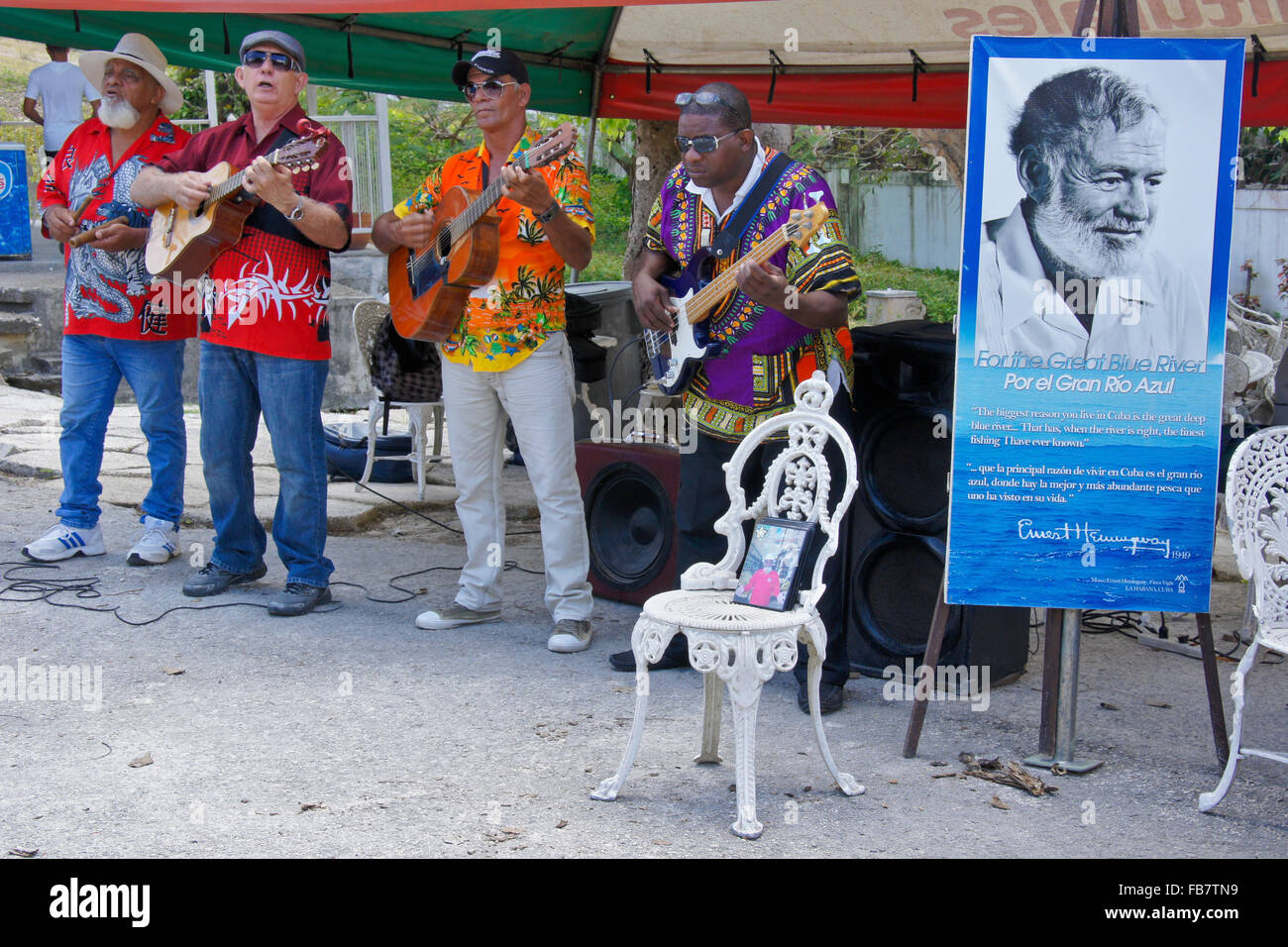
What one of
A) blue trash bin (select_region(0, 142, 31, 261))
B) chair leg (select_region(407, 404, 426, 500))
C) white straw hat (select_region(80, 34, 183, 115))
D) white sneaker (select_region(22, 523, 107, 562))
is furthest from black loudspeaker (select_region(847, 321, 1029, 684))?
blue trash bin (select_region(0, 142, 31, 261))

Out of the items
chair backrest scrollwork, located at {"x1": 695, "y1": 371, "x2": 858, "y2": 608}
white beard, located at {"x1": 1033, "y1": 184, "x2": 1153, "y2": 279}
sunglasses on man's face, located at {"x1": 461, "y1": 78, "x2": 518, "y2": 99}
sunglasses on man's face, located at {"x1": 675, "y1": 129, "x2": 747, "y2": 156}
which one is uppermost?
sunglasses on man's face, located at {"x1": 461, "y1": 78, "x2": 518, "y2": 99}

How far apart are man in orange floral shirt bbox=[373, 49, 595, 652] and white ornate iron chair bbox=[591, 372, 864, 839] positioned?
104 cm

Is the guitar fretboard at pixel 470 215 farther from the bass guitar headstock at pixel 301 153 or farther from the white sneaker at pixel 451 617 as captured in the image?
the white sneaker at pixel 451 617

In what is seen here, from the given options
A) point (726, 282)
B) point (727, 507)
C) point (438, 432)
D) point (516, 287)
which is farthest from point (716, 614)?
point (438, 432)

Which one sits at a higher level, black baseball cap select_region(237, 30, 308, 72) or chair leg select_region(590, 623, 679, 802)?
black baseball cap select_region(237, 30, 308, 72)

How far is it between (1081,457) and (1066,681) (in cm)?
63

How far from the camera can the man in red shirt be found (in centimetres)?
535

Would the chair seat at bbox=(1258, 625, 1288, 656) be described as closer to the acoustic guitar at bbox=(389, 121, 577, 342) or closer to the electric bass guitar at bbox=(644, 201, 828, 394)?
the electric bass guitar at bbox=(644, 201, 828, 394)

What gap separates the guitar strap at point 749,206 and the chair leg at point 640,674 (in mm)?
1306

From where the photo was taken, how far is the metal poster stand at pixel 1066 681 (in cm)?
365

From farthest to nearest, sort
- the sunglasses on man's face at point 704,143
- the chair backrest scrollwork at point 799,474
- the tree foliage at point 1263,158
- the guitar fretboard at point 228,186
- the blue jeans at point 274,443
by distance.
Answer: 1. the tree foliage at point 1263,158
2. the blue jeans at point 274,443
3. the guitar fretboard at point 228,186
4. the sunglasses on man's face at point 704,143
5. the chair backrest scrollwork at point 799,474

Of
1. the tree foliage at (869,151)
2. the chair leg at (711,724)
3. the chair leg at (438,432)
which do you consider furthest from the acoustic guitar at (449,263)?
the tree foliage at (869,151)

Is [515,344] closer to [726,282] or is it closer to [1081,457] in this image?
[726,282]

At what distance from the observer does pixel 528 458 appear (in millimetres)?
4758
